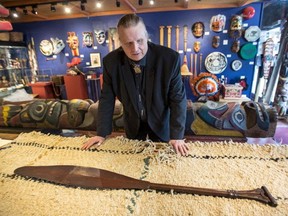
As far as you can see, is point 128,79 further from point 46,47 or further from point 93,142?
point 46,47

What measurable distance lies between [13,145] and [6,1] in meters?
3.22

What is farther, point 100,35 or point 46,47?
point 46,47

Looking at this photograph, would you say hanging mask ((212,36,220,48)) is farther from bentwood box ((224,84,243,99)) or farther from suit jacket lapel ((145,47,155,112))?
suit jacket lapel ((145,47,155,112))

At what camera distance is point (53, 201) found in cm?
59

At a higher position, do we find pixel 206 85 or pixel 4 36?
pixel 4 36

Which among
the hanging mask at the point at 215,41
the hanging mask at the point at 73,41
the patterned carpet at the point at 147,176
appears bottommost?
the patterned carpet at the point at 147,176

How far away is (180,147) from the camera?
33.2 inches

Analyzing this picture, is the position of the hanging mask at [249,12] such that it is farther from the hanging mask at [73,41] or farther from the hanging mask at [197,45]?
the hanging mask at [73,41]

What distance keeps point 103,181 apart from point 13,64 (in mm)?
4405

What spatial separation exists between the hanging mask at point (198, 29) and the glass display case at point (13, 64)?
3.72m

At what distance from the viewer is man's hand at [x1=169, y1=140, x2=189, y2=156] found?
2.69 feet

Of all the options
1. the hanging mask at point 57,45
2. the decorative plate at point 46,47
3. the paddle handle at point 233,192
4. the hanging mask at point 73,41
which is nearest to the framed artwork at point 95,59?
the hanging mask at point 73,41

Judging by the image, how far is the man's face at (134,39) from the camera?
2.74 ft

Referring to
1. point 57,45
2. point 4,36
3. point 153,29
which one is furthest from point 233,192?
point 4,36
